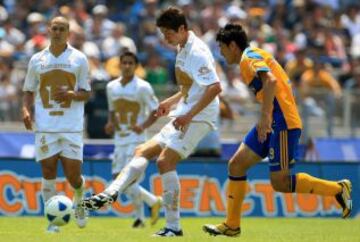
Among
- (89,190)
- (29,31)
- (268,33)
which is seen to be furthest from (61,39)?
(268,33)

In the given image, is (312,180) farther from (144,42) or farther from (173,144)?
(144,42)

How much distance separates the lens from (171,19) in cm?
1364

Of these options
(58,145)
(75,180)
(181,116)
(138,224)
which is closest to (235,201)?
(181,116)

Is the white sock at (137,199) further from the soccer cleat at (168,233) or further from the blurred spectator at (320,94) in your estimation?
the blurred spectator at (320,94)

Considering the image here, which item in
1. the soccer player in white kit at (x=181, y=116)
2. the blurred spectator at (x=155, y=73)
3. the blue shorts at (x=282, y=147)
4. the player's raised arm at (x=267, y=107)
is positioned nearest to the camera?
the player's raised arm at (x=267, y=107)

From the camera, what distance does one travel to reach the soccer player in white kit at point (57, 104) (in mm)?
14609

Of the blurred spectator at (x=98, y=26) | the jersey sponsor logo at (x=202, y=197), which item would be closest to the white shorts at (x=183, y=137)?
the jersey sponsor logo at (x=202, y=197)

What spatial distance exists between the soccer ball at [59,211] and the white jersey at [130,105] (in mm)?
4513

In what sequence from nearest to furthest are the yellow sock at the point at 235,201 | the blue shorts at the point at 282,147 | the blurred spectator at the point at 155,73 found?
the blue shorts at the point at 282,147 → the yellow sock at the point at 235,201 → the blurred spectator at the point at 155,73

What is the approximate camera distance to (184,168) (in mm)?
19719

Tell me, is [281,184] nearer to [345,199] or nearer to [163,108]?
[345,199]

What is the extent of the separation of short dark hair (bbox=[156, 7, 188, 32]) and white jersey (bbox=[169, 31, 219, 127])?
270 mm

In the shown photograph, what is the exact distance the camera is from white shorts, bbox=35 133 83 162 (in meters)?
14.6

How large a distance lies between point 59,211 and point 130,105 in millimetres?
4792
